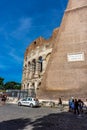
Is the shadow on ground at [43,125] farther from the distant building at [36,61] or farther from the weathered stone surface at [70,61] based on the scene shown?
the distant building at [36,61]

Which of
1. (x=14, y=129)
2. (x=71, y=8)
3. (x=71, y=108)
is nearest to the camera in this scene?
(x=14, y=129)

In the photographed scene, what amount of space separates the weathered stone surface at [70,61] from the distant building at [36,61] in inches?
511

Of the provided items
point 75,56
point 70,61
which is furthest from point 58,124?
point 75,56

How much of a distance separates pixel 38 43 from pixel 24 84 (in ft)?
34.1

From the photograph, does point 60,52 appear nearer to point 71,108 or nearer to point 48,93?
point 48,93

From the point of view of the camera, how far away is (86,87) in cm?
2484

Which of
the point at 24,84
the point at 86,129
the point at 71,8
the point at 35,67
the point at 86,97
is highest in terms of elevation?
the point at 71,8

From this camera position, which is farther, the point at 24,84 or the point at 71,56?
the point at 24,84

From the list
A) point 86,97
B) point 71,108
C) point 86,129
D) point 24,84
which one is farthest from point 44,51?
point 86,129

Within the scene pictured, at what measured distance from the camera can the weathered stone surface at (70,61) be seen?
84.0 feet

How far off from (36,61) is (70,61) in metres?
19.8

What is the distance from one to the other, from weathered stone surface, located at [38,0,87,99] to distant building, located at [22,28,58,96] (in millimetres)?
12983

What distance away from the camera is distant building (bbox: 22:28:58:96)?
43719 mm

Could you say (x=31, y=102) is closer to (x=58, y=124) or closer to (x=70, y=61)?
(x=70, y=61)
